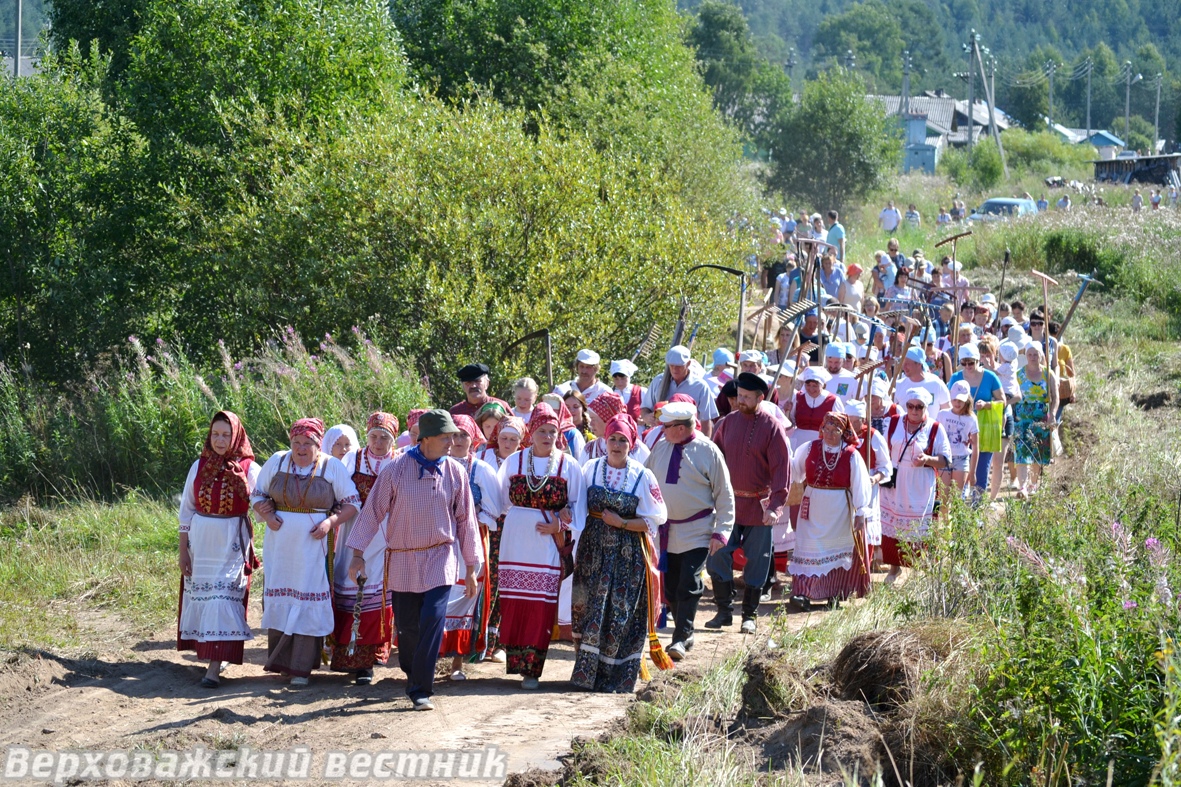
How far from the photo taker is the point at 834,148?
48.0m

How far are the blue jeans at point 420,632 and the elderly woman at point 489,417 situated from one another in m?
1.88

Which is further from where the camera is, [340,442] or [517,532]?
[340,442]

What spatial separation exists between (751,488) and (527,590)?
2.13 m

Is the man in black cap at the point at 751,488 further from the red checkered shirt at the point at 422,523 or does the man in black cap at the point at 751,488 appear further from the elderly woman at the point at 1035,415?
the elderly woman at the point at 1035,415

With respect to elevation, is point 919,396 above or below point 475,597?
above

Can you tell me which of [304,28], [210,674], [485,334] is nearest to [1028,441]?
[485,334]

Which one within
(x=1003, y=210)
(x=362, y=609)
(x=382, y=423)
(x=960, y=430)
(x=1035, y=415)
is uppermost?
(x=1003, y=210)

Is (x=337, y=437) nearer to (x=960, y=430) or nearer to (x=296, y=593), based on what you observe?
(x=296, y=593)

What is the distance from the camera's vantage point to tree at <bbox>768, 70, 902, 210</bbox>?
4747 cm

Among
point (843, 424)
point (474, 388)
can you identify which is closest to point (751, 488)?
point (843, 424)

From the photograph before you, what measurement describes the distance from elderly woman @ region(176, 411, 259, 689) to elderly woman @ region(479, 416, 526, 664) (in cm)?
160

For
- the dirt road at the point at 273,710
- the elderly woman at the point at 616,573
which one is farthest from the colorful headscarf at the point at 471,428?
the dirt road at the point at 273,710

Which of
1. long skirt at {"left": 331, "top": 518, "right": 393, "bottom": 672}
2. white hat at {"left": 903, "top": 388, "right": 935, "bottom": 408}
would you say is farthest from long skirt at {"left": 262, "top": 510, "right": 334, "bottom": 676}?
white hat at {"left": 903, "top": 388, "right": 935, "bottom": 408}

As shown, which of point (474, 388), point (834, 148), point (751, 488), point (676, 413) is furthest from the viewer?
point (834, 148)
